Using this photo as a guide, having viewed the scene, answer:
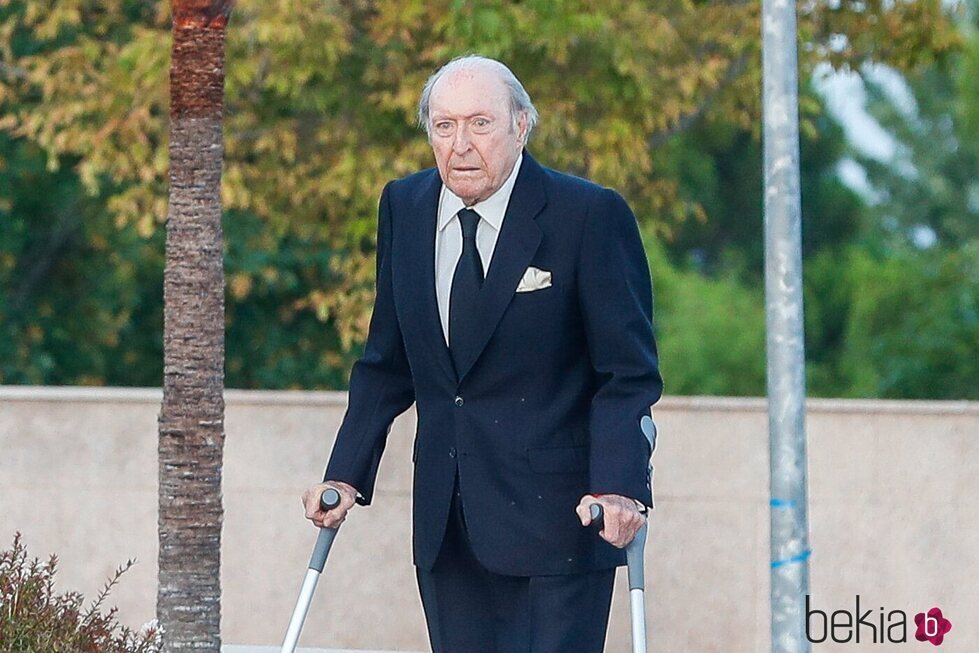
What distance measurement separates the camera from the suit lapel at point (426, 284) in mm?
3717

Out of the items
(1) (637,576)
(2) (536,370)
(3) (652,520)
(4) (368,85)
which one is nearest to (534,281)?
(2) (536,370)

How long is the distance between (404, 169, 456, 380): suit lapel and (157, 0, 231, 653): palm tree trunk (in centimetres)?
183

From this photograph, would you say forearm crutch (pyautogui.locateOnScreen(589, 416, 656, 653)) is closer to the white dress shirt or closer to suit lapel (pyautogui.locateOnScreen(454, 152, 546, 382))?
suit lapel (pyautogui.locateOnScreen(454, 152, 546, 382))

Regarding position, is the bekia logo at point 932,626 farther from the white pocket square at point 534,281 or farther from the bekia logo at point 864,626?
the white pocket square at point 534,281

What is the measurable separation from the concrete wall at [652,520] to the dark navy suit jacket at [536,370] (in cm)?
420

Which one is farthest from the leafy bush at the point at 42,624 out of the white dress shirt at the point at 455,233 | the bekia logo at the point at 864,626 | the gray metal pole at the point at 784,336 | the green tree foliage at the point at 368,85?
the green tree foliage at the point at 368,85

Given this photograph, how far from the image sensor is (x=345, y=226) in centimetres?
1132

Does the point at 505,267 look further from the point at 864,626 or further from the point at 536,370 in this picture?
the point at 864,626

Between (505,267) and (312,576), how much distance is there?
73 cm

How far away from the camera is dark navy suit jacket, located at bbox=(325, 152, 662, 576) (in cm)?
364

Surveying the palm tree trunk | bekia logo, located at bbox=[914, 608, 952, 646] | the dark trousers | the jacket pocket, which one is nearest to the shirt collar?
the jacket pocket

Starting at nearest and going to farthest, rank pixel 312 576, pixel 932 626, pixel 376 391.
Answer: pixel 312 576
pixel 376 391
pixel 932 626

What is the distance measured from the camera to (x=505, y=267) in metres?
3.67

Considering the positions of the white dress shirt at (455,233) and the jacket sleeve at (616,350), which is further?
the white dress shirt at (455,233)
